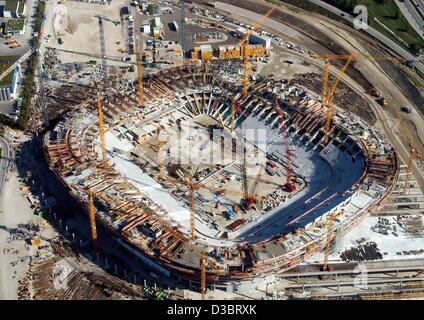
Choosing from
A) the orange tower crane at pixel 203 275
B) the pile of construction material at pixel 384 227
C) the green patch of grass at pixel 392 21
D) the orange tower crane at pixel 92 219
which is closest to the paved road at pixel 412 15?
the green patch of grass at pixel 392 21

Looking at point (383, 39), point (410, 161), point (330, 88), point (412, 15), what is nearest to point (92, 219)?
point (410, 161)

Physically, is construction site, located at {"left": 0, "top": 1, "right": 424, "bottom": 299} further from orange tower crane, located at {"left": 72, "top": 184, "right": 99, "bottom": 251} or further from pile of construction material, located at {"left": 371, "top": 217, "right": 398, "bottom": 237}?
orange tower crane, located at {"left": 72, "top": 184, "right": 99, "bottom": 251}

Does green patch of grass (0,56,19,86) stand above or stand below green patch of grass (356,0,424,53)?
below

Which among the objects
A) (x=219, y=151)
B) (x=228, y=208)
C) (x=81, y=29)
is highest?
(x=81, y=29)

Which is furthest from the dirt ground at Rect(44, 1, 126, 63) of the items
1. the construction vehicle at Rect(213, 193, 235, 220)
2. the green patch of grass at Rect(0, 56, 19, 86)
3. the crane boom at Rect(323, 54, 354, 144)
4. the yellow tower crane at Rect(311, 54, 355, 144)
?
the construction vehicle at Rect(213, 193, 235, 220)

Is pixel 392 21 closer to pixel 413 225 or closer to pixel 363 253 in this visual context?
pixel 413 225
